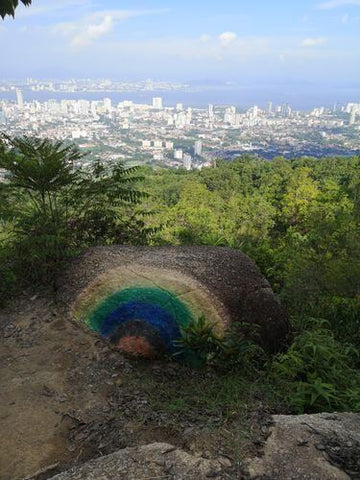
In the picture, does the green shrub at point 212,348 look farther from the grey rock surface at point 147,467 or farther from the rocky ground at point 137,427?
the grey rock surface at point 147,467

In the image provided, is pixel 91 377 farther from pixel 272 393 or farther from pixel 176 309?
pixel 272 393

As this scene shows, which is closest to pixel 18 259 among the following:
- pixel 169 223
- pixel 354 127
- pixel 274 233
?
pixel 169 223

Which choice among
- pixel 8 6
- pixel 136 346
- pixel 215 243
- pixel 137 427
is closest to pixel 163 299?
pixel 136 346

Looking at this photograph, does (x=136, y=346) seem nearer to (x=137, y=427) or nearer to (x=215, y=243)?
(x=137, y=427)

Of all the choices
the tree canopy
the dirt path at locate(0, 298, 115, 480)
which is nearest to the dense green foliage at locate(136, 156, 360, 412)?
the dirt path at locate(0, 298, 115, 480)

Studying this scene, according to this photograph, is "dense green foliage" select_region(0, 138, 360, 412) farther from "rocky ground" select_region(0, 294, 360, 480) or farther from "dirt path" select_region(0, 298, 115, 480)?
"dirt path" select_region(0, 298, 115, 480)
